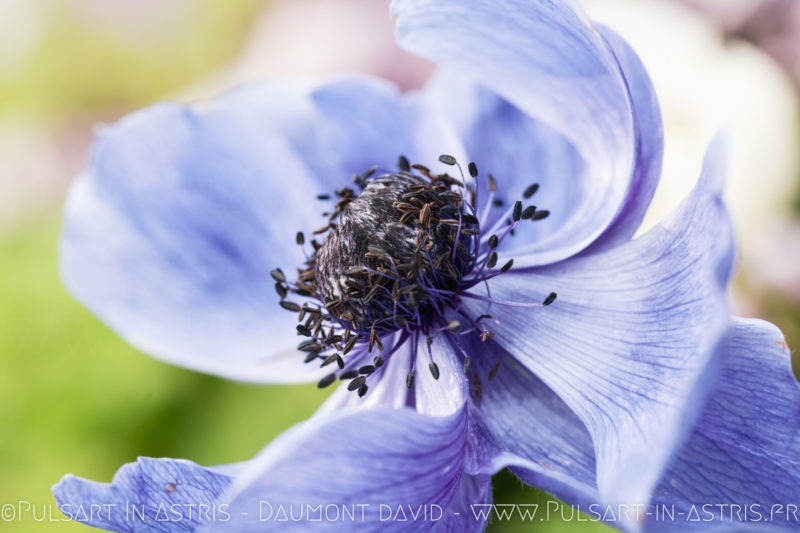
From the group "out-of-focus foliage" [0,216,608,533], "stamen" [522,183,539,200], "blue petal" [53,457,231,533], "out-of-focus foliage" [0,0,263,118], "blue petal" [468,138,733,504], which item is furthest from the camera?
"out-of-focus foliage" [0,0,263,118]

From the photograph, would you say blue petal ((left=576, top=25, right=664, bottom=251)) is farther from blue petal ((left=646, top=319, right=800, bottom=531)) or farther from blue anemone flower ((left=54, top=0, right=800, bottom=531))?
blue petal ((left=646, top=319, right=800, bottom=531))

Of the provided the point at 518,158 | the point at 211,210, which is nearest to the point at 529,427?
the point at 518,158

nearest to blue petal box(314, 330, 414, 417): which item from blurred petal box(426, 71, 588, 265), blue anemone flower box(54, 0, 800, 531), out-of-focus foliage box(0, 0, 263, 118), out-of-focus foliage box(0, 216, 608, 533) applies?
blue anemone flower box(54, 0, 800, 531)

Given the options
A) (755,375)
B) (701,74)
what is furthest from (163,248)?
(701,74)

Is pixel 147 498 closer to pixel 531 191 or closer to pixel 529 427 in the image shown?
pixel 529 427

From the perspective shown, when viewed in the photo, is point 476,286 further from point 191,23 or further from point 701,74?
point 191,23

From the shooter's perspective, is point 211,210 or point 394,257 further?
point 211,210

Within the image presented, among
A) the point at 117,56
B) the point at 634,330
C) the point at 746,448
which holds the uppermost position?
the point at 117,56
